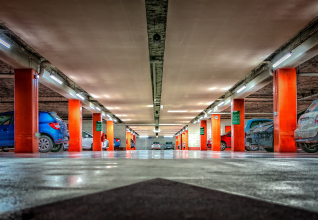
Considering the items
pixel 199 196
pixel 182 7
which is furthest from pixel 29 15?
pixel 199 196

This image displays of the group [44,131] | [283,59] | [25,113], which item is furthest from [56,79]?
[283,59]

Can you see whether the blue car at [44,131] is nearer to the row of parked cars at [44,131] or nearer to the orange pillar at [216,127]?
the row of parked cars at [44,131]

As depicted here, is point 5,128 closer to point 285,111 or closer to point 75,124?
point 75,124

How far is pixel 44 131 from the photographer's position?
11492 mm

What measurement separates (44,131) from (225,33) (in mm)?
8212

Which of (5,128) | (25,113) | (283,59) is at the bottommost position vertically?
(5,128)

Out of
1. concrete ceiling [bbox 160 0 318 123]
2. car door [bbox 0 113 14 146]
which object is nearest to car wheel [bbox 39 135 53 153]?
car door [bbox 0 113 14 146]

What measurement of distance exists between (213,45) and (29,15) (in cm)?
543

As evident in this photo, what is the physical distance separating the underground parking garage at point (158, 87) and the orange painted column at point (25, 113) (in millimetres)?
39

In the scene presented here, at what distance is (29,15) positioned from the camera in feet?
22.1

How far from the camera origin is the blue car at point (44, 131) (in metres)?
11.0

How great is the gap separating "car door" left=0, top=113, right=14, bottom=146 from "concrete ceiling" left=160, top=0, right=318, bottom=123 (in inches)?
267

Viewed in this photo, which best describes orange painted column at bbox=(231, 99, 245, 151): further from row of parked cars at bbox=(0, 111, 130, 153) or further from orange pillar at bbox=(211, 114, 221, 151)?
row of parked cars at bbox=(0, 111, 130, 153)

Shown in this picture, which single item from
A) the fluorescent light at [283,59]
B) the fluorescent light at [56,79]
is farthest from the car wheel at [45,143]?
the fluorescent light at [283,59]
